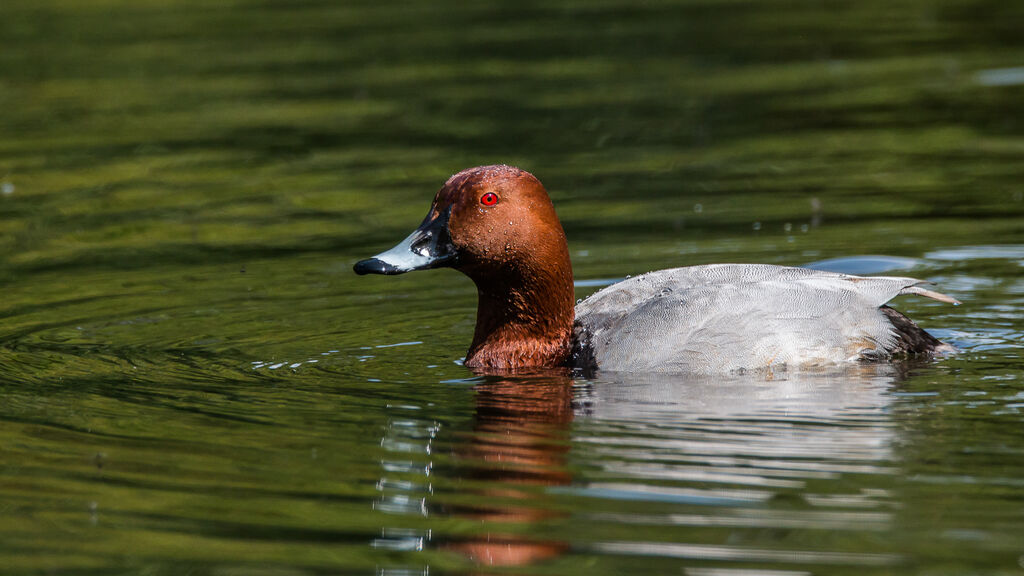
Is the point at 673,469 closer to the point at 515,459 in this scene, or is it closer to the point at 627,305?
the point at 515,459

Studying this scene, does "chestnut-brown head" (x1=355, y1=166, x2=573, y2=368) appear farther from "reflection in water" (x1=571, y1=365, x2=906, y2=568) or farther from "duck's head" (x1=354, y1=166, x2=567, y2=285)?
"reflection in water" (x1=571, y1=365, x2=906, y2=568)

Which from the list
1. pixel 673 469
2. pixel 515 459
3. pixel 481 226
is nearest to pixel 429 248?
pixel 481 226

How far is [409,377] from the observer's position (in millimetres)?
7742

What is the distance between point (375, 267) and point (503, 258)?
715 millimetres

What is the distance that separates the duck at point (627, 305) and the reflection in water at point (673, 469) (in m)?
0.15

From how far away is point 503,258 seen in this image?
311 inches

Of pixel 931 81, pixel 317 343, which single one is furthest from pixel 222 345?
pixel 931 81

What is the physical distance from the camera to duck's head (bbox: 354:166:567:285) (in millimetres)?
7805

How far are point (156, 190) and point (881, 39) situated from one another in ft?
31.2

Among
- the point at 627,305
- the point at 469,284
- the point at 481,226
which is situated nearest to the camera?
the point at 481,226

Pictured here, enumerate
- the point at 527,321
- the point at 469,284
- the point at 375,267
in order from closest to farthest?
the point at 375,267
the point at 527,321
the point at 469,284

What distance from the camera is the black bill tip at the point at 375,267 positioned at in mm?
7617

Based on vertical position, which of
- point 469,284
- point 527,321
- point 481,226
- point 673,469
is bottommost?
point 673,469

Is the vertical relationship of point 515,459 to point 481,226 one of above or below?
below
